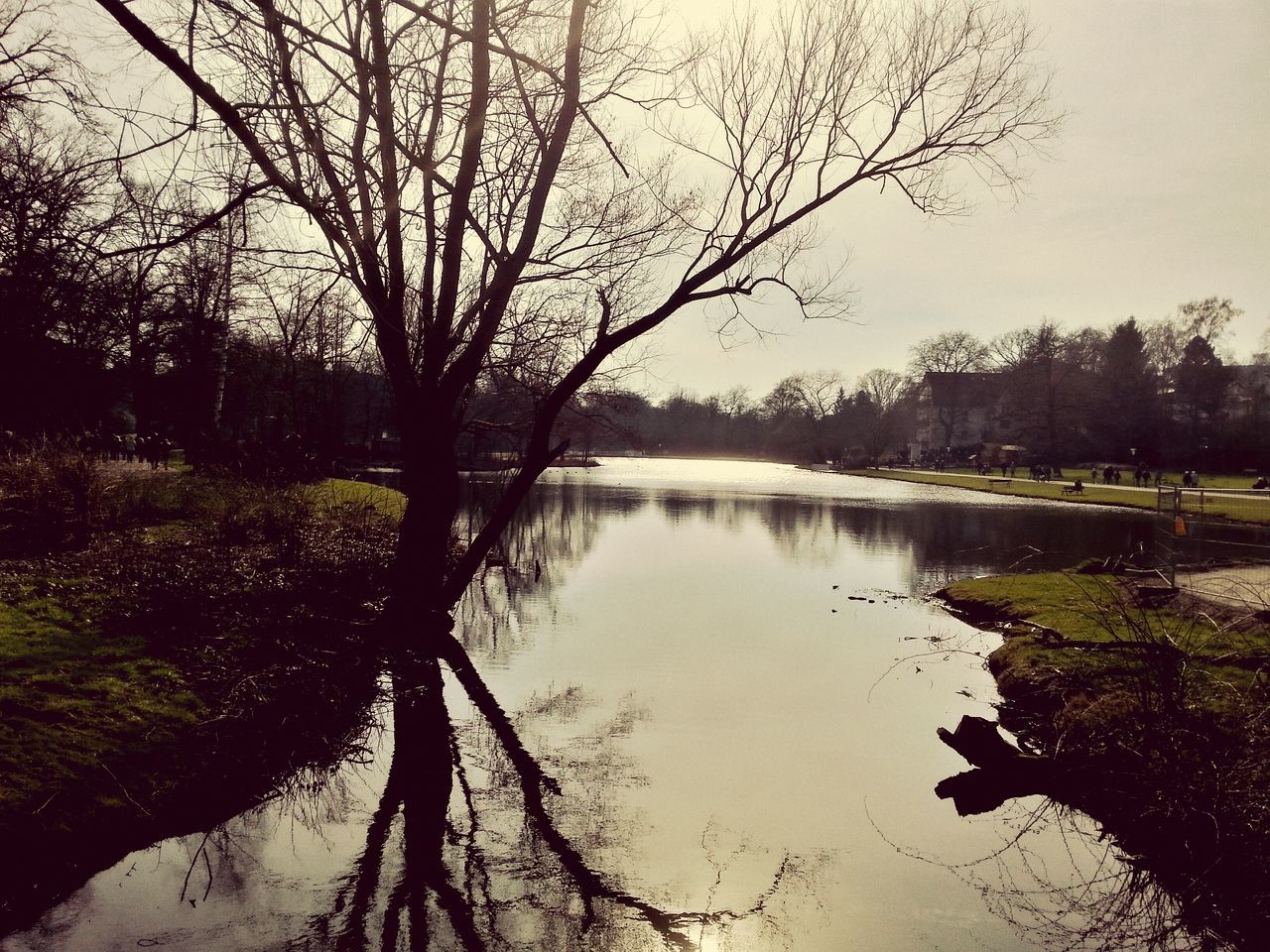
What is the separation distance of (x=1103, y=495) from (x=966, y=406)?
64251mm

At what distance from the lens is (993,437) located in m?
101

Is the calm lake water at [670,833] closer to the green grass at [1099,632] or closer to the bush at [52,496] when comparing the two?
the green grass at [1099,632]

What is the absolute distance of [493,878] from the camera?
20.3ft

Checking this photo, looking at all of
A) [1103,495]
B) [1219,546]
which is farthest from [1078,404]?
[1219,546]

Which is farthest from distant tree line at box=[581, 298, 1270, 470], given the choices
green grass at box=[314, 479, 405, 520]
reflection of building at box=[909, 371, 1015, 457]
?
green grass at box=[314, 479, 405, 520]

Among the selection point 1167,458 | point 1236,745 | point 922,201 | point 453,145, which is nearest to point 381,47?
point 453,145

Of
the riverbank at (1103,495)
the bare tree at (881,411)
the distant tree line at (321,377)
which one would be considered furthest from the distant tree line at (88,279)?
the bare tree at (881,411)

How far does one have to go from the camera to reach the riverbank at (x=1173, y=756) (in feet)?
20.3

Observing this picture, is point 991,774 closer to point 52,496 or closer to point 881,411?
point 52,496

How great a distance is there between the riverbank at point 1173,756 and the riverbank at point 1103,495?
17.3ft

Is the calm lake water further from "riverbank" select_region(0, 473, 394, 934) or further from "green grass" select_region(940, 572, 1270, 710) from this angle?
"green grass" select_region(940, 572, 1270, 710)

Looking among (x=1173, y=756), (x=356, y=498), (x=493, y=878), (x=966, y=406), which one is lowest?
(x=493, y=878)

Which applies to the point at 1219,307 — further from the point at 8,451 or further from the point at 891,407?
the point at 8,451

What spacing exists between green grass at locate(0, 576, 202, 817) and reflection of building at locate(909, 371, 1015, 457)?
99647 millimetres
